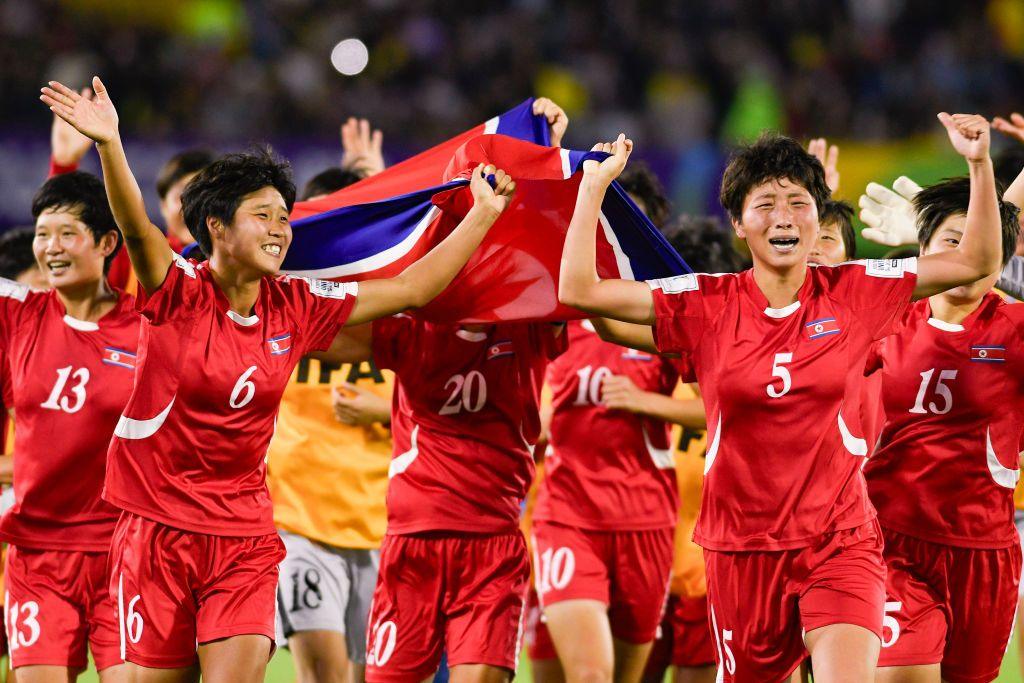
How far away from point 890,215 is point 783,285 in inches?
49.8

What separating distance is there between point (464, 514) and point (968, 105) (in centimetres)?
1097

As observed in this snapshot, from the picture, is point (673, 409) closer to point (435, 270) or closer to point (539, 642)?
point (539, 642)

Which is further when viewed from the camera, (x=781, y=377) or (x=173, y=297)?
(x=173, y=297)

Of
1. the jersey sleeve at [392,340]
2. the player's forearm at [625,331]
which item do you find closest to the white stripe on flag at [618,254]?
the player's forearm at [625,331]

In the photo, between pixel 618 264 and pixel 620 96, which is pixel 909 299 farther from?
pixel 620 96

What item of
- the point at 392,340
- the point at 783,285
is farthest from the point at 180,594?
the point at 783,285

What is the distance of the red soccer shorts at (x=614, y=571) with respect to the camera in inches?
248

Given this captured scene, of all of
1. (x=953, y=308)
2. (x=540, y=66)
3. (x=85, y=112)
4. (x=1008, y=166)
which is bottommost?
(x=953, y=308)

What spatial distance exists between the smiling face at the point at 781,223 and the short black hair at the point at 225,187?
1.66 m

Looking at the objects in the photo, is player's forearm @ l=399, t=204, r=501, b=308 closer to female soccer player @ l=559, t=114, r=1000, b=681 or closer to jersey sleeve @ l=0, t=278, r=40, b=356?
female soccer player @ l=559, t=114, r=1000, b=681

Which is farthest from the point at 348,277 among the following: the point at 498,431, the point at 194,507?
the point at 194,507

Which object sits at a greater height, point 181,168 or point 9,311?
point 181,168

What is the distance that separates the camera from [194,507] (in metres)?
4.70

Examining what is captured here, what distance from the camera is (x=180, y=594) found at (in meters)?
4.68
